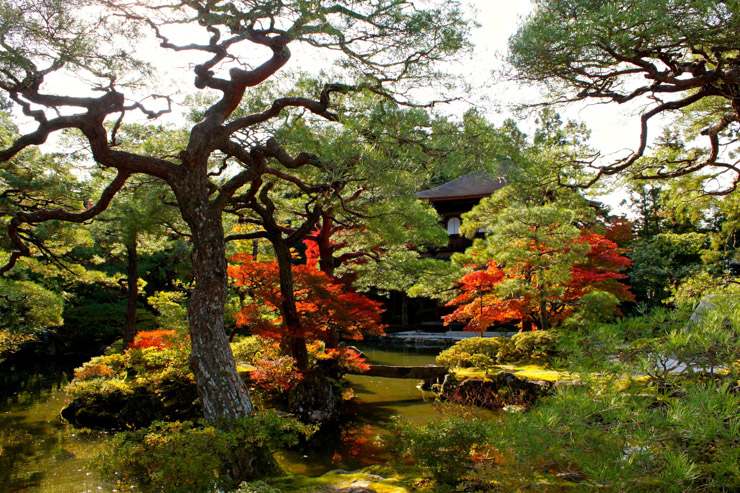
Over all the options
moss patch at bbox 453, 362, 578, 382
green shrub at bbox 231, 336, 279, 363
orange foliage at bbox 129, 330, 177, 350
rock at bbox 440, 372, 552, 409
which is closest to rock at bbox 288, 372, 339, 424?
green shrub at bbox 231, 336, 279, 363

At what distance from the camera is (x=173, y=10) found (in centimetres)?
560

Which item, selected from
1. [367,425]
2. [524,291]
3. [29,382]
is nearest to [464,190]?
[524,291]

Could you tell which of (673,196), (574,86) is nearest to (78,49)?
(574,86)

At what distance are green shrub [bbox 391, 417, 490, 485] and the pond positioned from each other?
1.36m

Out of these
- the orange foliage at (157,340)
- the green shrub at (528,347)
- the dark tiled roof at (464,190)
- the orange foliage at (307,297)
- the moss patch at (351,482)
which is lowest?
the moss patch at (351,482)

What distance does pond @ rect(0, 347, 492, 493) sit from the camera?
5504mm

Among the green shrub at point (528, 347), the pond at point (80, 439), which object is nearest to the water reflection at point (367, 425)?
the pond at point (80, 439)

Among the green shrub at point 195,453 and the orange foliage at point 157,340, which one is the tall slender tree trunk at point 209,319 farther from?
the orange foliage at point 157,340

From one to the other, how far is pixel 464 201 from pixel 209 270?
16.2m

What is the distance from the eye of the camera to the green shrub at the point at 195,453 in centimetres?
349

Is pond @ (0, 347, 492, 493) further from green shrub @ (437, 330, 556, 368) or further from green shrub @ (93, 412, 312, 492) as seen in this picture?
green shrub @ (93, 412, 312, 492)

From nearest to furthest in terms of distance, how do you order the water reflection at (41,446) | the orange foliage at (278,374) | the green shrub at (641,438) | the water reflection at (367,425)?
the green shrub at (641,438) → the water reflection at (41,446) → the water reflection at (367,425) → the orange foliage at (278,374)

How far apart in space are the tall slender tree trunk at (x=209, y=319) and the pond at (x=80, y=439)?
1668 millimetres

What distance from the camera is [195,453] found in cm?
359
